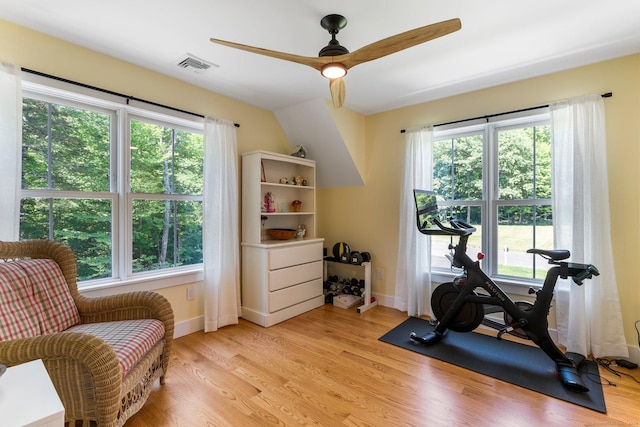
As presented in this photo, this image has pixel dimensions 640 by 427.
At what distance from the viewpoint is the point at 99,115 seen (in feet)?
7.98

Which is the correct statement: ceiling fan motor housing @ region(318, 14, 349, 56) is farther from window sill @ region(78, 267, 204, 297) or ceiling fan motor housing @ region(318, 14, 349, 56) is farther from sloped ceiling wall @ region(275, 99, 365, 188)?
window sill @ region(78, 267, 204, 297)

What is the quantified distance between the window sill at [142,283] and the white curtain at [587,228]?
3.34 metres

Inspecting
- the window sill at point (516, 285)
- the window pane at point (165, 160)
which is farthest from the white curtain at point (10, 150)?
the window sill at point (516, 285)

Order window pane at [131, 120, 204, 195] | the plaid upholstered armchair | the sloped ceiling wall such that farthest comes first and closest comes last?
the sloped ceiling wall, window pane at [131, 120, 204, 195], the plaid upholstered armchair

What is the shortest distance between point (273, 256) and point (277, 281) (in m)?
0.28

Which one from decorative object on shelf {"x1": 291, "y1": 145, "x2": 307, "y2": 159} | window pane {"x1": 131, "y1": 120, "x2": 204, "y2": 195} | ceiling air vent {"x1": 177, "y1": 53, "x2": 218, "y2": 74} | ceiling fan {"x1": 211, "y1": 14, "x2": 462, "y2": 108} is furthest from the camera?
decorative object on shelf {"x1": 291, "y1": 145, "x2": 307, "y2": 159}

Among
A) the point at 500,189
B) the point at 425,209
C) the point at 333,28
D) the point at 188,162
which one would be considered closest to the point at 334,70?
the point at 333,28

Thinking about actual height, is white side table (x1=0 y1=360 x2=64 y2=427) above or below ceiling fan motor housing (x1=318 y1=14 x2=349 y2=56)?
below

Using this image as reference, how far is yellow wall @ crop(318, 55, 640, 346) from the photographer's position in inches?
90.9

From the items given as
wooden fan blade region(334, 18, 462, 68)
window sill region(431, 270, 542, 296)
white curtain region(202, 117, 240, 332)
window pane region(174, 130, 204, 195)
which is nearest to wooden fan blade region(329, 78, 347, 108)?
wooden fan blade region(334, 18, 462, 68)

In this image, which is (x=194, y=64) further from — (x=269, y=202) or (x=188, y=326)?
(x=188, y=326)

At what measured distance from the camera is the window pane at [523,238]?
2.78 m

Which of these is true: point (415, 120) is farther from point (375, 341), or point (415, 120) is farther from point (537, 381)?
point (537, 381)

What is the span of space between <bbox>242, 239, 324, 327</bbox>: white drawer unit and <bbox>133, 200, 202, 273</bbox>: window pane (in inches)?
22.0
